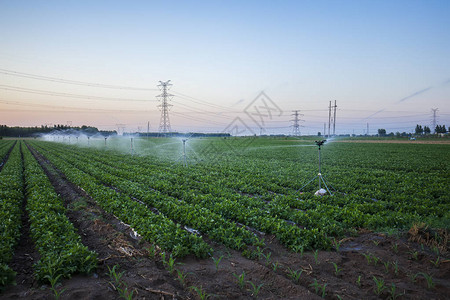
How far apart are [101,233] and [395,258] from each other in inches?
298

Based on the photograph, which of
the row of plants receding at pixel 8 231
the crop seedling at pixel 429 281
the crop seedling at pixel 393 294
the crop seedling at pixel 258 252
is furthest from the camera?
the crop seedling at pixel 258 252

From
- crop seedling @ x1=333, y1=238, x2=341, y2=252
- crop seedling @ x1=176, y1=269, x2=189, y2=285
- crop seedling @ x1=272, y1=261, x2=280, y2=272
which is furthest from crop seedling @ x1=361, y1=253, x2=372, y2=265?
crop seedling @ x1=176, y1=269, x2=189, y2=285

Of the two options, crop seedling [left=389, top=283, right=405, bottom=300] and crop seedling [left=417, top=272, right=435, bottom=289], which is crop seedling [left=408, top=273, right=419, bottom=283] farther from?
crop seedling [left=389, top=283, right=405, bottom=300]

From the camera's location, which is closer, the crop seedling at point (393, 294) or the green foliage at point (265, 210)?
the crop seedling at point (393, 294)

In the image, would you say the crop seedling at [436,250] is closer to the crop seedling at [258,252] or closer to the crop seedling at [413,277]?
the crop seedling at [413,277]

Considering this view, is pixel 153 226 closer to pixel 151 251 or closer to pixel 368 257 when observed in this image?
pixel 151 251

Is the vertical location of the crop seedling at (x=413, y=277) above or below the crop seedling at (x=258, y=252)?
above

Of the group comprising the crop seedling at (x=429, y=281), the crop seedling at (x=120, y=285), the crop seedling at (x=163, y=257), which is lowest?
the crop seedling at (x=120, y=285)

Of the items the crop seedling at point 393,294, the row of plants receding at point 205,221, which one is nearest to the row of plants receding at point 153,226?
the row of plants receding at point 205,221

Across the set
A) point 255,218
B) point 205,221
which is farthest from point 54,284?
point 255,218

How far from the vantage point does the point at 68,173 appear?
17109 millimetres

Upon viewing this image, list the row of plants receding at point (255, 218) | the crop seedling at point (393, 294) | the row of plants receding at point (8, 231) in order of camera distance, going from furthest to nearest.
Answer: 1. the row of plants receding at point (255, 218)
2. the row of plants receding at point (8, 231)
3. the crop seedling at point (393, 294)

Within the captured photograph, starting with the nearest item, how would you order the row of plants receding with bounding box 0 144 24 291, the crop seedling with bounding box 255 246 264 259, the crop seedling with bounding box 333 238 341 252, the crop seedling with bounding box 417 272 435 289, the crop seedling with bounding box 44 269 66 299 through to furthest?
the crop seedling with bounding box 44 269 66 299, the crop seedling with bounding box 417 272 435 289, the row of plants receding with bounding box 0 144 24 291, the crop seedling with bounding box 255 246 264 259, the crop seedling with bounding box 333 238 341 252

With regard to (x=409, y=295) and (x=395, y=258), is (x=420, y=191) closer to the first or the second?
(x=395, y=258)
